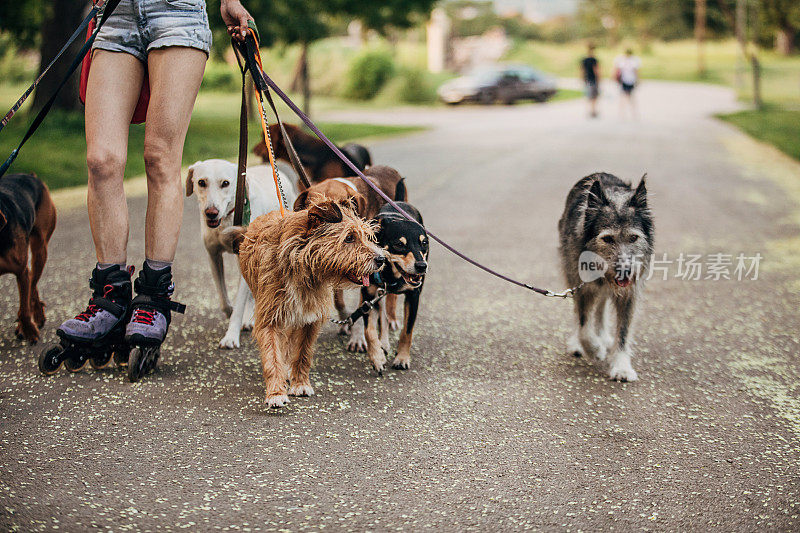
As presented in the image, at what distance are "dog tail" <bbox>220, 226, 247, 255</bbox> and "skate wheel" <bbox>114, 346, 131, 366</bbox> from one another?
0.83 meters

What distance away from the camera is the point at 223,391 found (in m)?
4.11

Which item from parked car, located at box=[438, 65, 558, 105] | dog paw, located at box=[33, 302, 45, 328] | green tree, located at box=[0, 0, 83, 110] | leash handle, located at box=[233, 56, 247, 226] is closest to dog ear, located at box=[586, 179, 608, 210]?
leash handle, located at box=[233, 56, 247, 226]

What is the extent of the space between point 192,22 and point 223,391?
1934 mm

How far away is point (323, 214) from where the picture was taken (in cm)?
362

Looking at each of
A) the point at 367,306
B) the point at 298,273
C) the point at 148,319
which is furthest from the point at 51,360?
the point at 367,306

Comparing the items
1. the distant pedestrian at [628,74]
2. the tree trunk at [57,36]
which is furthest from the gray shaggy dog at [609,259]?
the distant pedestrian at [628,74]

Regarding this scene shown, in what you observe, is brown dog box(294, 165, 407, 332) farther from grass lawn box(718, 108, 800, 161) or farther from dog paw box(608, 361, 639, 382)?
grass lawn box(718, 108, 800, 161)

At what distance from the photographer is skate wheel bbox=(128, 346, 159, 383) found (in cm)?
409

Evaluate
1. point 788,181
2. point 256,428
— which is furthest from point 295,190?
point 788,181

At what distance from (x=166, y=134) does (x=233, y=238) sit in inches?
29.1

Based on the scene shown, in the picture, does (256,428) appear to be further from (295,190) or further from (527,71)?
(527,71)

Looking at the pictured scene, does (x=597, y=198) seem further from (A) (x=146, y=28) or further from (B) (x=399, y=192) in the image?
(A) (x=146, y=28)

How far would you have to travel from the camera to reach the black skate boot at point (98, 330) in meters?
4.02

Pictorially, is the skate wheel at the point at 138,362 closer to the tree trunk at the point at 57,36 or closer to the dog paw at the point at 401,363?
the dog paw at the point at 401,363
